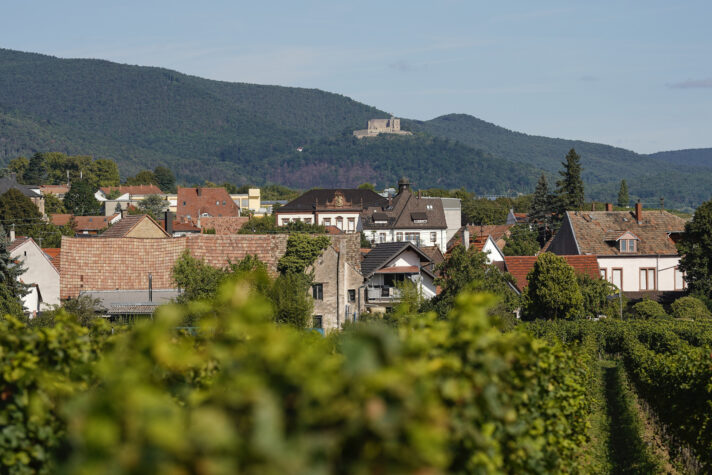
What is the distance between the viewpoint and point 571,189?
105 meters

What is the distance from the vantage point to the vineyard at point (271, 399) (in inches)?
97.9

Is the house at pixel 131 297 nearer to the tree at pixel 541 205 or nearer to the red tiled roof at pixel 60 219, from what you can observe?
the tree at pixel 541 205

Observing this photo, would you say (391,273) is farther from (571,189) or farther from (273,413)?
(571,189)

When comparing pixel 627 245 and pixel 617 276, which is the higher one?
pixel 627 245

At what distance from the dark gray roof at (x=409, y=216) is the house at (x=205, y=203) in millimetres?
50206

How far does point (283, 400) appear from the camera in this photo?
9.32 ft

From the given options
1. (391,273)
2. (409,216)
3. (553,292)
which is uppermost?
(409,216)

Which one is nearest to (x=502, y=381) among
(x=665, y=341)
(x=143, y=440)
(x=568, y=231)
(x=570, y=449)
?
(x=143, y=440)

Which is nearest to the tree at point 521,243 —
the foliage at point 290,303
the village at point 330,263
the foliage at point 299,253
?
the village at point 330,263

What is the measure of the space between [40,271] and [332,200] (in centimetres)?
9416

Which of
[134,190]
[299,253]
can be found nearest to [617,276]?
[299,253]

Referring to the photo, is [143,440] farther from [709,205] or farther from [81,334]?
[709,205]

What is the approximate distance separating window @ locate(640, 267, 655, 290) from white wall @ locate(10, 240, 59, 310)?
4411cm

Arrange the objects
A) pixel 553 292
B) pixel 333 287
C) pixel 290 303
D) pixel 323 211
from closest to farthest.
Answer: pixel 290 303 < pixel 333 287 < pixel 553 292 < pixel 323 211
